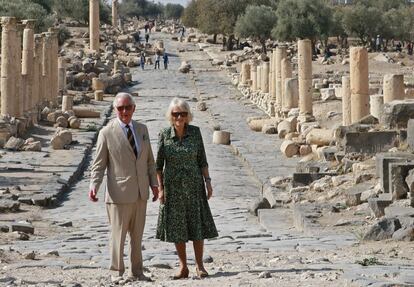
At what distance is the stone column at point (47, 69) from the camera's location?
37.3 m

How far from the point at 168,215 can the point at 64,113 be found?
77.6ft

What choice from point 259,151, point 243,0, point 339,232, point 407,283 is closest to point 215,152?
point 259,151

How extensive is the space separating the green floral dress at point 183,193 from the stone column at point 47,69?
2766cm

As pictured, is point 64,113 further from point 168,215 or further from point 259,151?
point 168,215

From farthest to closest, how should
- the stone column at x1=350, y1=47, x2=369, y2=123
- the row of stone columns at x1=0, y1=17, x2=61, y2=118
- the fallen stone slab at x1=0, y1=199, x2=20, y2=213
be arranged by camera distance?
the row of stone columns at x1=0, y1=17, x2=61, y2=118 < the stone column at x1=350, y1=47, x2=369, y2=123 < the fallen stone slab at x1=0, y1=199, x2=20, y2=213

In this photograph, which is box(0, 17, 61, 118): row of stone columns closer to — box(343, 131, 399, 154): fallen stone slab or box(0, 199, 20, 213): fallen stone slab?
box(0, 199, 20, 213): fallen stone slab

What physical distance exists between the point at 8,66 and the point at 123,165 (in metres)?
21.2

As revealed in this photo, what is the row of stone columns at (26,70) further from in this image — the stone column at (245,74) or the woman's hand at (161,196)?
the woman's hand at (161,196)

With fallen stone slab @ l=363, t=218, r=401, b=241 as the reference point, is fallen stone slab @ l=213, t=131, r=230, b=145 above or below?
below

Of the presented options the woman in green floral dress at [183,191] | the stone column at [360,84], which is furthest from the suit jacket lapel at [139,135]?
the stone column at [360,84]

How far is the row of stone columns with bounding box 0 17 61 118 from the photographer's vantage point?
97.5 ft

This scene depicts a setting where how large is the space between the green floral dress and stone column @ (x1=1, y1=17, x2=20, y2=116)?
2050 cm

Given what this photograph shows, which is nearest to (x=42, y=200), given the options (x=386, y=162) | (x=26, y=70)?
(x=386, y=162)

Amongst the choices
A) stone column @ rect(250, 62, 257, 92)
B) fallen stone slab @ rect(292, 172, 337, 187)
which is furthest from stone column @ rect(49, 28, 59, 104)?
fallen stone slab @ rect(292, 172, 337, 187)
